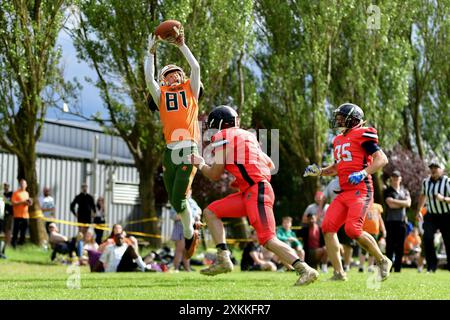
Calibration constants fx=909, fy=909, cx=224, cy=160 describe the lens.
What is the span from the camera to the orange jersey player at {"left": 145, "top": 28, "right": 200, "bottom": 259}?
10805mm

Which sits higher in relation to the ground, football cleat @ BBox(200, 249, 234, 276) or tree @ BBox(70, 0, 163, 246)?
tree @ BBox(70, 0, 163, 246)

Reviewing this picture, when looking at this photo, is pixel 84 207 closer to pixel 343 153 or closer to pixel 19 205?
pixel 19 205

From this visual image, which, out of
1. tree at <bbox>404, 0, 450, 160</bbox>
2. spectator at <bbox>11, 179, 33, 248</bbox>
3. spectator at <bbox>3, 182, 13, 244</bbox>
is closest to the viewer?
spectator at <bbox>11, 179, 33, 248</bbox>

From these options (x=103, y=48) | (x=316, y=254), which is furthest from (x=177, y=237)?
(x=103, y=48)

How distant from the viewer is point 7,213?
23.1 metres

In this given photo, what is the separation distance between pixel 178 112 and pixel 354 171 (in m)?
2.27

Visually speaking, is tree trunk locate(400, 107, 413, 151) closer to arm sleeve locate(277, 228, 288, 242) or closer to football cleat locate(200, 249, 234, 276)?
arm sleeve locate(277, 228, 288, 242)

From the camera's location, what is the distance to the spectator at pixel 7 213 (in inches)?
896

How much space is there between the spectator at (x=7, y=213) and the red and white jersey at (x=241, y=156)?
14220mm

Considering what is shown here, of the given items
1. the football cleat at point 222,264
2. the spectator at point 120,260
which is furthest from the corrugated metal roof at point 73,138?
the football cleat at point 222,264

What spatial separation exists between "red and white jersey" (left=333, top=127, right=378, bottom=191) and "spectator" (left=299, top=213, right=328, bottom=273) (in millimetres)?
7568

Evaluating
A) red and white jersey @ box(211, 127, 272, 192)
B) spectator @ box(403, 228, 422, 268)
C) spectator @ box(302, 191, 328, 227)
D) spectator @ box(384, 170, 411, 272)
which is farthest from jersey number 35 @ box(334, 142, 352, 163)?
spectator @ box(403, 228, 422, 268)

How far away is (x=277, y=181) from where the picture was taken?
3741cm
